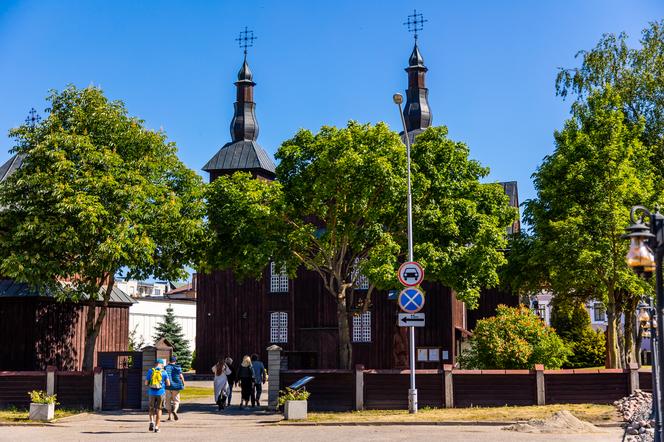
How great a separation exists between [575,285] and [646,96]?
9.43 meters

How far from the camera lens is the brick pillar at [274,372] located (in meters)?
25.7

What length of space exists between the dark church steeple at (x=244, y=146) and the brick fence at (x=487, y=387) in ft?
85.5

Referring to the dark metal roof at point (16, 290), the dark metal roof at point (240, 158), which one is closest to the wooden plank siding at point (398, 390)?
the dark metal roof at point (16, 290)

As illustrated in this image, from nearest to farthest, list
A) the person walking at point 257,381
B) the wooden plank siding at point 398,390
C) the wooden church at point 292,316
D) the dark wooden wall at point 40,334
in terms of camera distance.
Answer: the wooden plank siding at point 398,390, the person walking at point 257,381, the dark wooden wall at point 40,334, the wooden church at point 292,316

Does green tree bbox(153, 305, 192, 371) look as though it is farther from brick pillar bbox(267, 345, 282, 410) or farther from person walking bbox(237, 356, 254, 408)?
brick pillar bbox(267, 345, 282, 410)

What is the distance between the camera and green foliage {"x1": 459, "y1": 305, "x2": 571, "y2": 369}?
88.7 ft

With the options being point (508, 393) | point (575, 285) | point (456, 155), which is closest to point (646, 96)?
point (575, 285)

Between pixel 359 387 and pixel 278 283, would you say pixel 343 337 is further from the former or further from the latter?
pixel 278 283

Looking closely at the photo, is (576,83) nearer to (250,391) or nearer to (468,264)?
(468,264)

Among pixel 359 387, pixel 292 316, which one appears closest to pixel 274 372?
pixel 359 387

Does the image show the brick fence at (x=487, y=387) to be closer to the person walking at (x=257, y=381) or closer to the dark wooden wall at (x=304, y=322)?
the person walking at (x=257, y=381)

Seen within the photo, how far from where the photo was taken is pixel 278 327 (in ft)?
149

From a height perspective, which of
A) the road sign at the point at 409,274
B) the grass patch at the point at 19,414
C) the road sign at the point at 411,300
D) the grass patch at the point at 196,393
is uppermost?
the road sign at the point at 409,274

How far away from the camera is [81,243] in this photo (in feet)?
87.7
